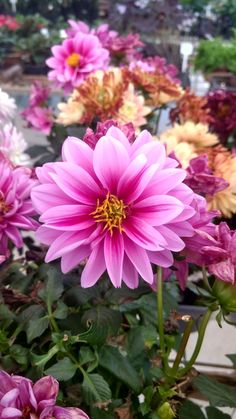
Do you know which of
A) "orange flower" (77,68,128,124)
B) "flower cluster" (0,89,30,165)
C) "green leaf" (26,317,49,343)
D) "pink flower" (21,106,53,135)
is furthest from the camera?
"pink flower" (21,106,53,135)

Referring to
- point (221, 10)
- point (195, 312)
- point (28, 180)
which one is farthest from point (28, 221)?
point (221, 10)

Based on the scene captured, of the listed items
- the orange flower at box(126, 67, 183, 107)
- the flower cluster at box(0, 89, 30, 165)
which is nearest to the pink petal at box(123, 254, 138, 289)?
the flower cluster at box(0, 89, 30, 165)

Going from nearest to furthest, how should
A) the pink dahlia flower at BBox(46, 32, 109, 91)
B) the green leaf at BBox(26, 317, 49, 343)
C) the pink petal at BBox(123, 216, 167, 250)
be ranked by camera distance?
the pink petal at BBox(123, 216, 167, 250), the green leaf at BBox(26, 317, 49, 343), the pink dahlia flower at BBox(46, 32, 109, 91)

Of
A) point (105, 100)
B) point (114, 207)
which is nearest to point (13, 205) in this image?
point (114, 207)

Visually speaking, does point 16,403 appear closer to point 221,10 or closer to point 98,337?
point 98,337

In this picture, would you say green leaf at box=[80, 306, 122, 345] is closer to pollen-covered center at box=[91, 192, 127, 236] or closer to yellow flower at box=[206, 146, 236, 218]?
pollen-covered center at box=[91, 192, 127, 236]

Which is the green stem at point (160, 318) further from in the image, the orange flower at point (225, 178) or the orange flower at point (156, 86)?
the orange flower at point (156, 86)
